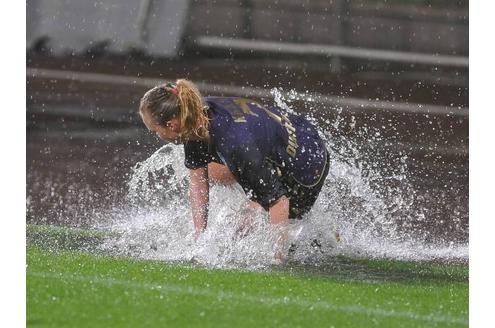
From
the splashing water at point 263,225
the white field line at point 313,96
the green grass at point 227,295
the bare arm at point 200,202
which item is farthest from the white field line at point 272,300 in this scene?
the white field line at point 313,96

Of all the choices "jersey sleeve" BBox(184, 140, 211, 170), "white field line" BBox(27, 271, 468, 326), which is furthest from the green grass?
"jersey sleeve" BBox(184, 140, 211, 170)

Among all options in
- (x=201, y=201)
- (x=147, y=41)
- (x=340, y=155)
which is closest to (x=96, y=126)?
(x=147, y=41)

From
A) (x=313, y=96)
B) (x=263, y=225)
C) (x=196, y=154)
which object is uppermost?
(x=313, y=96)

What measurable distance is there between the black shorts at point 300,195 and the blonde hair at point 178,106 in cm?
27

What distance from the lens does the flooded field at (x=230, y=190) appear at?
2859mm

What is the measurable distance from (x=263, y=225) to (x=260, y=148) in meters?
0.19

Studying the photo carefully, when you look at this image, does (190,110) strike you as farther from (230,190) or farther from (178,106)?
(230,190)

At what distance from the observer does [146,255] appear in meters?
2.74

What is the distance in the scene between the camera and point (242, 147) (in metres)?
2.52

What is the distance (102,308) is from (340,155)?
110cm

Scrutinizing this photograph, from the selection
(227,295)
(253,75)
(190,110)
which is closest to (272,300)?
(227,295)

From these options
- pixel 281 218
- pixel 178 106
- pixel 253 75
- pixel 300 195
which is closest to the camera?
pixel 178 106

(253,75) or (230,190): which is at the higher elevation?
(253,75)
